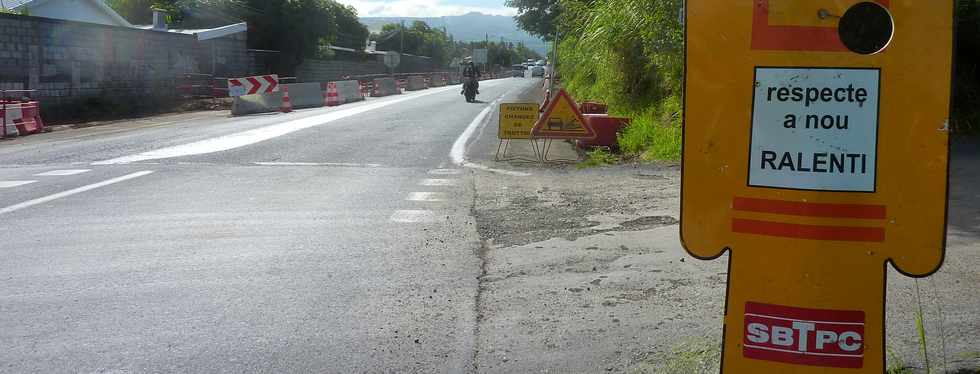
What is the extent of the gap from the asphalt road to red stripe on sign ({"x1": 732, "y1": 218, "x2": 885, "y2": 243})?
7.26ft

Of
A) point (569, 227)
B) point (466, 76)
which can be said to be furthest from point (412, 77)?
point (569, 227)

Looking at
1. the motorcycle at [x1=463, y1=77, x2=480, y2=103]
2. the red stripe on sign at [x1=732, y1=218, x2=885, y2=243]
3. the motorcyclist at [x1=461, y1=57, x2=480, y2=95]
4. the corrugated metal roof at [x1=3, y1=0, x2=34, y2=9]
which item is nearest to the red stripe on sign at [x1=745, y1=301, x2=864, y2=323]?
the red stripe on sign at [x1=732, y1=218, x2=885, y2=243]

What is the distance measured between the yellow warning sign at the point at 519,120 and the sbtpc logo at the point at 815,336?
1128 centimetres

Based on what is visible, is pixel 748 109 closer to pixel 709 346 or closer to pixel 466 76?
pixel 709 346

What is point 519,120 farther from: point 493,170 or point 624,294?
point 624,294

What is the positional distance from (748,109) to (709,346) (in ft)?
6.49

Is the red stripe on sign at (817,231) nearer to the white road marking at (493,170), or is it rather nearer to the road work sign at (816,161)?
the road work sign at (816,161)

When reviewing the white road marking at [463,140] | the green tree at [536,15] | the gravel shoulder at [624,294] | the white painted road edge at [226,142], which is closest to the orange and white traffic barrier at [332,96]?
the white road marking at [463,140]

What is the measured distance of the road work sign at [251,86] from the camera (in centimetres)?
2841

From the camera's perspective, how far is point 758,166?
8.79ft

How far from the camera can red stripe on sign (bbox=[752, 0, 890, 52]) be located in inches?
101

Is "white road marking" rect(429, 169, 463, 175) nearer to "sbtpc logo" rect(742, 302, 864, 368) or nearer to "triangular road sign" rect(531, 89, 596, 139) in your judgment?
"triangular road sign" rect(531, 89, 596, 139)

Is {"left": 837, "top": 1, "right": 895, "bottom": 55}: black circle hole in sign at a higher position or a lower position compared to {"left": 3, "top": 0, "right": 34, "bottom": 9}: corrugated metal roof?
lower

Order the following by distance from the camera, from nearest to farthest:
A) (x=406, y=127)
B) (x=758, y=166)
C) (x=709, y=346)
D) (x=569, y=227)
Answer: (x=758, y=166)
(x=709, y=346)
(x=569, y=227)
(x=406, y=127)
